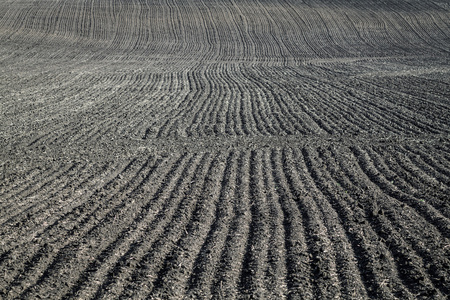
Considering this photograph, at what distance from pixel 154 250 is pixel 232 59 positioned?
85.2 ft

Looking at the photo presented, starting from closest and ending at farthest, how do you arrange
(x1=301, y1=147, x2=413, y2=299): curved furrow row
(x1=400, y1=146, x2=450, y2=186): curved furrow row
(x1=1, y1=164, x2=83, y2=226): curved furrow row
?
(x1=301, y1=147, x2=413, y2=299): curved furrow row, (x1=1, y1=164, x2=83, y2=226): curved furrow row, (x1=400, y1=146, x2=450, y2=186): curved furrow row

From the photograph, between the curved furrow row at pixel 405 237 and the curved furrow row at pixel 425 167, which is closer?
the curved furrow row at pixel 405 237

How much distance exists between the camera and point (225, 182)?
9305 mm

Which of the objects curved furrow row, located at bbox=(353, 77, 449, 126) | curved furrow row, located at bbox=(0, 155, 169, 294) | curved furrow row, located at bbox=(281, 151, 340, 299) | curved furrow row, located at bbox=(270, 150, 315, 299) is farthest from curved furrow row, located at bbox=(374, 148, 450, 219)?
curved furrow row, located at bbox=(0, 155, 169, 294)

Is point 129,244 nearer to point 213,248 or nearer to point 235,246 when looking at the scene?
point 213,248

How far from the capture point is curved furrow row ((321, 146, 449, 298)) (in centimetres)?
561

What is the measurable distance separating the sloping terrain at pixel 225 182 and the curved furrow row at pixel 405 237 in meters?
0.03

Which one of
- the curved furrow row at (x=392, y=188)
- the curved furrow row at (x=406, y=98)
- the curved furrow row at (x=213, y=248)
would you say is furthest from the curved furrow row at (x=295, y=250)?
the curved furrow row at (x=406, y=98)

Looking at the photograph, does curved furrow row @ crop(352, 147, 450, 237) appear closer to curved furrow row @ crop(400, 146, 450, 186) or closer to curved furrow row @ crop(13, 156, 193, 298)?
curved furrow row @ crop(400, 146, 450, 186)

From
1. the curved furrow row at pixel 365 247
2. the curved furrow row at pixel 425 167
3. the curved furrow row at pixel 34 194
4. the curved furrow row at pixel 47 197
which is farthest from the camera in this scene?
the curved furrow row at pixel 425 167

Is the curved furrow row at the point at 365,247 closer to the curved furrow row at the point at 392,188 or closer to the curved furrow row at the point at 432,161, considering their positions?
the curved furrow row at the point at 392,188

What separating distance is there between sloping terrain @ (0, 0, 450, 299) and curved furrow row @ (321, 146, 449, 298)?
0.03 m

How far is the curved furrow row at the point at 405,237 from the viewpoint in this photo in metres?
5.61

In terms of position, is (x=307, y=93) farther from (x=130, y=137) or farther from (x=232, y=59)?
(x=232, y=59)
